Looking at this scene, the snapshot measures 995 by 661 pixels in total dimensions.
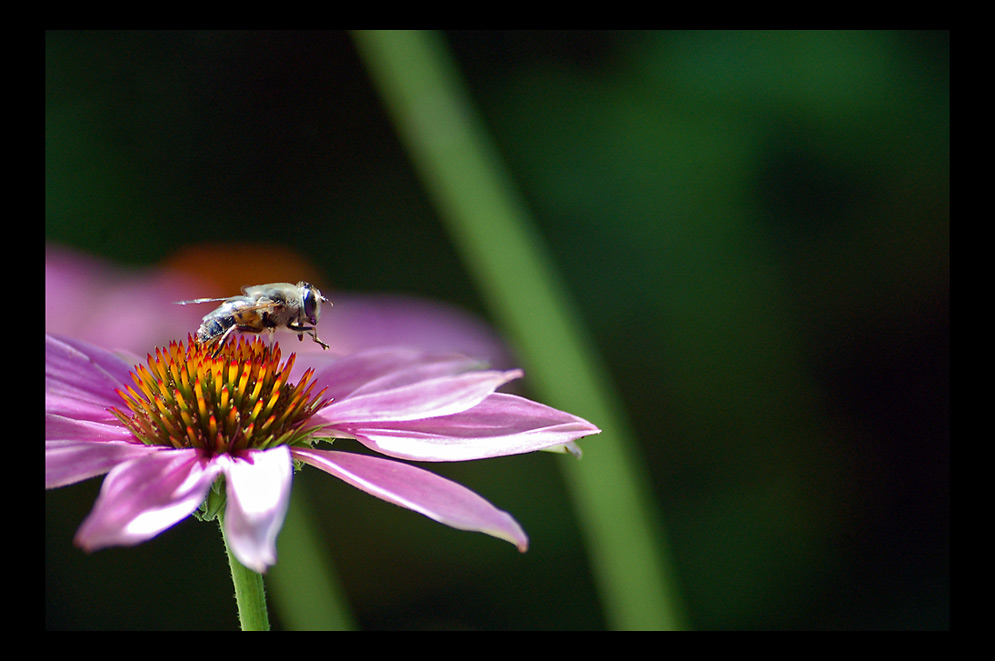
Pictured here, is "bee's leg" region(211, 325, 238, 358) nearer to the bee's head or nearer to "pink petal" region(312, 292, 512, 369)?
the bee's head

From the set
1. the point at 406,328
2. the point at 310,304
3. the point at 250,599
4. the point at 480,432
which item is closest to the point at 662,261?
the point at 406,328

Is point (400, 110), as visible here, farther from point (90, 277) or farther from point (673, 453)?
point (673, 453)

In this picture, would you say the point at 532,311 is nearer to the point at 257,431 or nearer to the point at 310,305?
the point at 310,305

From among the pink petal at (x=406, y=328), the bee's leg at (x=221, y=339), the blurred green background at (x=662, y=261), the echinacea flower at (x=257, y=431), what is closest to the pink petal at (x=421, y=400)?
the echinacea flower at (x=257, y=431)

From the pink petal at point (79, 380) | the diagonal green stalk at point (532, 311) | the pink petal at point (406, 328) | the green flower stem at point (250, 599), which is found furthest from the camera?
the pink petal at point (406, 328)

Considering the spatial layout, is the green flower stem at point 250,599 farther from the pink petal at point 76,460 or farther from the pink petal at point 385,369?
the pink petal at point 385,369
